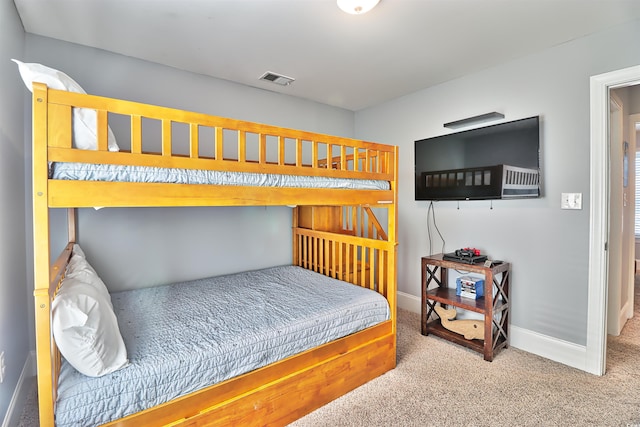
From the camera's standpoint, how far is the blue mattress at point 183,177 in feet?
3.88

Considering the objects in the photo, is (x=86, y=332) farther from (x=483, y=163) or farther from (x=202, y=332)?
(x=483, y=163)

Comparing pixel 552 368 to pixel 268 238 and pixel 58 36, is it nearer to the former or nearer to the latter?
pixel 268 238

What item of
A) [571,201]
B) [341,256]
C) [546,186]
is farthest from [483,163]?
[341,256]

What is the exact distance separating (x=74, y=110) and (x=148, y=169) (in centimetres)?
33

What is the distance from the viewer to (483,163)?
261 centimetres

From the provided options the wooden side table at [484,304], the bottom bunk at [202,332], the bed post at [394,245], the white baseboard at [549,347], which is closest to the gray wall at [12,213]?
the bottom bunk at [202,332]

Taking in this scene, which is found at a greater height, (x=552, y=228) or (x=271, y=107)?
(x=271, y=107)

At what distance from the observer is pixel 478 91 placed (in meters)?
2.73

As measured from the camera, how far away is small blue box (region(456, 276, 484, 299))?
8.50 ft

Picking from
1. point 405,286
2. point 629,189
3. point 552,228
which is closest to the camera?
point 552,228

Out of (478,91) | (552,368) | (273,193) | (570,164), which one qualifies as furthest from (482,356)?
(478,91)

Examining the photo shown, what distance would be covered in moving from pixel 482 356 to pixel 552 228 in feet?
3.68

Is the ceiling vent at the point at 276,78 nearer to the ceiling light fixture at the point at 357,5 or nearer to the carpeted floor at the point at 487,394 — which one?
the ceiling light fixture at the point at 357,5

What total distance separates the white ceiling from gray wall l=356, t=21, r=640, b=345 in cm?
15
